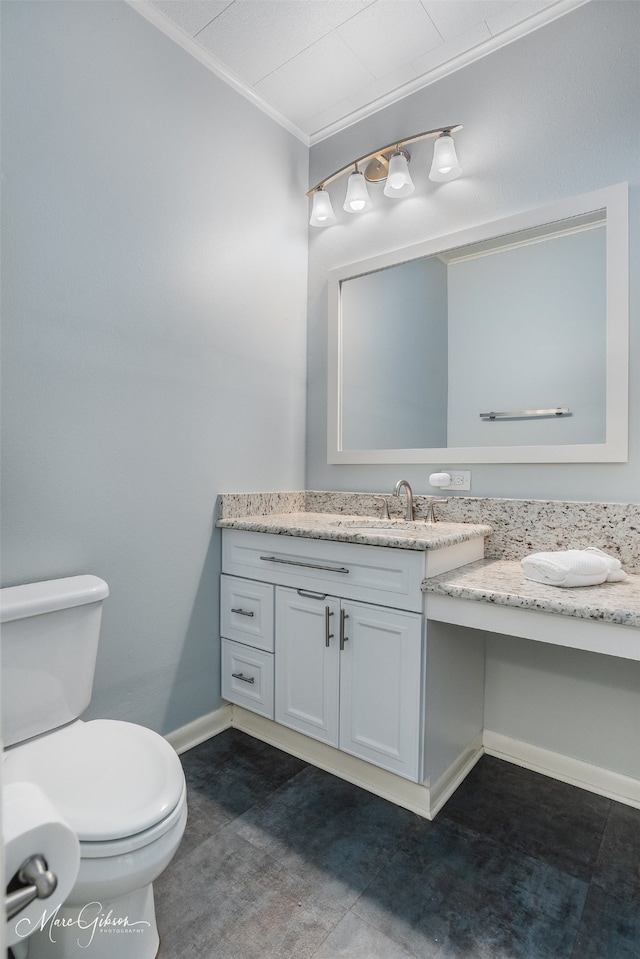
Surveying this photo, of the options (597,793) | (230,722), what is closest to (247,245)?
(230,722)

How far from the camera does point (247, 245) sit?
220 centimetres

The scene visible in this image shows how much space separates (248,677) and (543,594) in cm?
117

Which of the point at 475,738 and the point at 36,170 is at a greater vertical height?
the point at 36,170

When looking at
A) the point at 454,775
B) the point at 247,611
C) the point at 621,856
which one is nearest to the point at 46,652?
the point at 247,611

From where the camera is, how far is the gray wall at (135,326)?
152 cm

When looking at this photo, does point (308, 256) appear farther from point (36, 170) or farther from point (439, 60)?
point (36, 170)

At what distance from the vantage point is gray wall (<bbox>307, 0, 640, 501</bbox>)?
167 cm

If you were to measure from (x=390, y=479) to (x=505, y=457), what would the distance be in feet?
1.67

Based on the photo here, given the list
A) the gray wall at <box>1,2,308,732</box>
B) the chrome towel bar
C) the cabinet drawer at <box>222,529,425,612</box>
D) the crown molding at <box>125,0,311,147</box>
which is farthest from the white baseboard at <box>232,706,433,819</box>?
the crown molding at <box>125,0,311,147</box>

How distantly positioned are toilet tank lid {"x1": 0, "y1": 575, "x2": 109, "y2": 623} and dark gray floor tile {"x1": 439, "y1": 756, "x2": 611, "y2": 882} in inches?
49.7

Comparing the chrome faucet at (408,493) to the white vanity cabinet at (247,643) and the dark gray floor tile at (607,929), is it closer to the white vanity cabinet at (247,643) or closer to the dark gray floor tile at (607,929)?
the white vanity cabinet at (247,643)

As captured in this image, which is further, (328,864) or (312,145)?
(312,145)

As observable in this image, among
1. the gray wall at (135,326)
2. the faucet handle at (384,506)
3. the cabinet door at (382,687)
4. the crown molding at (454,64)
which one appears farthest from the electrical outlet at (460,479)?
the crown molding at (454,64)

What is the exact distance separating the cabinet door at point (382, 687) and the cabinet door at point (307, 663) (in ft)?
0.15
